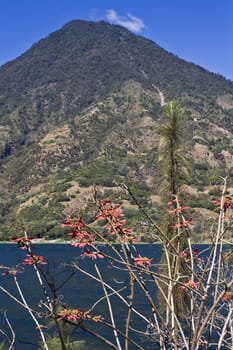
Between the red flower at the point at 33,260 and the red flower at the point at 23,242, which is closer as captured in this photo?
the red flower at the point at 33,260

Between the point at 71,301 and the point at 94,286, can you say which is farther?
the point at 94,286

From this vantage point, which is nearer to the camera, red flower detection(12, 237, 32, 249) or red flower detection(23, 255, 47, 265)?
red flower detection(23, 255, 47, 265)

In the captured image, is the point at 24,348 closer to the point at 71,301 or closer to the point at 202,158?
the point at 71,301

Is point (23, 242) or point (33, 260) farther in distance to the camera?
point (23, 242)

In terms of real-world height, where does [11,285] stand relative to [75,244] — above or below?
below

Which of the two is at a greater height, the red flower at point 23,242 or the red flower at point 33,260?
the red flower at point 23,242

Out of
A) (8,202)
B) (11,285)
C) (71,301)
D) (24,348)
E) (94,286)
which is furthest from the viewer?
(8,202)

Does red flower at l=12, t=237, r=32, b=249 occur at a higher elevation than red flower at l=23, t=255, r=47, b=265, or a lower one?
higher

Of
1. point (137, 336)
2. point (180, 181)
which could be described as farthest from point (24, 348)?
point (180, 181)

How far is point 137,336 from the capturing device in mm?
32188

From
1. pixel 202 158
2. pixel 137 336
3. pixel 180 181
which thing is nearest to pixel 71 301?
pixel 137 336

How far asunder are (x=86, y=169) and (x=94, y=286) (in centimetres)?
13351

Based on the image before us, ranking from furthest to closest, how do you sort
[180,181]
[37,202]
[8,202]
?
[8,202], [37,202], [180,181]

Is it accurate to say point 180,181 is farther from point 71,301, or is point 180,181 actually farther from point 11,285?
point 11,285
